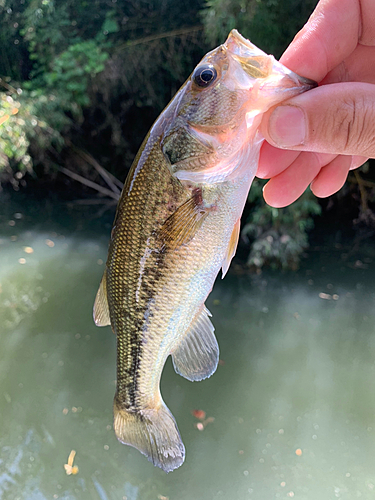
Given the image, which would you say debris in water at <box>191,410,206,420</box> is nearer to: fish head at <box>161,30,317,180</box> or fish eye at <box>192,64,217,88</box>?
fish head at <box>161,30,317,180</box>

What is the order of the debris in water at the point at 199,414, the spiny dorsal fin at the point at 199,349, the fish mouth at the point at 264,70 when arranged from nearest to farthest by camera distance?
the fish mouth at the point at 264,70
the spiny dorsal fin at the point at 199,349
the debris in water at the point at 199,414

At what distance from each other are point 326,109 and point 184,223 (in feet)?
1.68

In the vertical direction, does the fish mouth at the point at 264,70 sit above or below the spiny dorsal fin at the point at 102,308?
above

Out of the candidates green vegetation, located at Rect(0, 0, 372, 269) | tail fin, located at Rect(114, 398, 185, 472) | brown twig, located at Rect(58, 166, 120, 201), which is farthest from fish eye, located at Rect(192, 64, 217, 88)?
brown twig, located at Rect(58, 166, 120, 201)

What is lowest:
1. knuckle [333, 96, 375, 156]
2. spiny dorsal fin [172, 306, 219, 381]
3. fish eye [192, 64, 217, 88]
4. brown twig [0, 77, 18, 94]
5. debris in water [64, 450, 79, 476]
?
debris in water [64, 450, 79, 476]

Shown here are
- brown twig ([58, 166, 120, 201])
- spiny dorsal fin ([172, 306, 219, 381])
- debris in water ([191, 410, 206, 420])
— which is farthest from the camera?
brown twig ([58, 166, 120, 201])

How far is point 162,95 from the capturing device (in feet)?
21.6

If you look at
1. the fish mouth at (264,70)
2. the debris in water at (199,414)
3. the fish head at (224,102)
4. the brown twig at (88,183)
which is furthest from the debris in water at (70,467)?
the brown twig at (88,183)

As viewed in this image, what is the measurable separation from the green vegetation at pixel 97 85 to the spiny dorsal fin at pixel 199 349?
140 inches

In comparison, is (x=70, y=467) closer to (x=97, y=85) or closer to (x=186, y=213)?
(x=186, y=213)

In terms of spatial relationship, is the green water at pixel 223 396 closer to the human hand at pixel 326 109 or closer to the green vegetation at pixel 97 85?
the green vegetation at pixel 97 85

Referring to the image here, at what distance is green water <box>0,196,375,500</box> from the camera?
7.90ft

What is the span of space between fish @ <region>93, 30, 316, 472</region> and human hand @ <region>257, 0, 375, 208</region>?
7 centimetres

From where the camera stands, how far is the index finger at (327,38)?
4.13ft
